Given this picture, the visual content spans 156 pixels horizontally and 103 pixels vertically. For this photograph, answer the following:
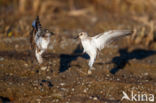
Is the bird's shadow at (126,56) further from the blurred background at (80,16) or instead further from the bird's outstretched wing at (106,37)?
the bird's outstretched wing at (106,37)

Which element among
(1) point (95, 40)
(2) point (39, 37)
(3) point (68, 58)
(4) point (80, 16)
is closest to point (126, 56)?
(3) point (68, 58)

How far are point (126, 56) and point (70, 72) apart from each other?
6.45 ft

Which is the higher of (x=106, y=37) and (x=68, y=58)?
(x=106, y=37)

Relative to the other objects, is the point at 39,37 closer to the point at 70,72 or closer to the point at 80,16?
the point at 70,72

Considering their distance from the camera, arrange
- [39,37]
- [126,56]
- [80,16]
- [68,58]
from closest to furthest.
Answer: [39,37]
[68,58]
[126,56]
[80,16]

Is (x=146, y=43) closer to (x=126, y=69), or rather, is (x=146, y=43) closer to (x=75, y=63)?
(x=126, y=69)

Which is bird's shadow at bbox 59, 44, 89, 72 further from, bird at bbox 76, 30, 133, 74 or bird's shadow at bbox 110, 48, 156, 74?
bird at bbox 76, 30, 133, 74

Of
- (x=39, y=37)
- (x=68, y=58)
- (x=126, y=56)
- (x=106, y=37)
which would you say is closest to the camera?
(x=39, y=37)

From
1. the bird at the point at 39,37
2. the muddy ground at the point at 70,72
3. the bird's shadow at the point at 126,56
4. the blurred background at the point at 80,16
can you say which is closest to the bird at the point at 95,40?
the muddy ground at the point at 70,72

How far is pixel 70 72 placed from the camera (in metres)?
5.93

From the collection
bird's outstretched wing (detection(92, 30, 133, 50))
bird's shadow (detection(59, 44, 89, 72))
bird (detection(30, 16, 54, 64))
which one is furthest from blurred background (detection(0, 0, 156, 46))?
bird (detection(30, 16, 54, 64))

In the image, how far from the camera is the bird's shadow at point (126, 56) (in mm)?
6469

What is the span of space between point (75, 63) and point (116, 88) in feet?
4.94

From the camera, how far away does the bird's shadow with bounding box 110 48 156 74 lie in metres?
6.47
